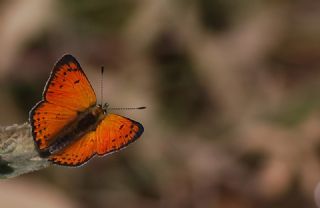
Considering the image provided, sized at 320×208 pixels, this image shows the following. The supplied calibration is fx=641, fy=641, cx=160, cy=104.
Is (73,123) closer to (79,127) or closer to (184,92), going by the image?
(79,127)

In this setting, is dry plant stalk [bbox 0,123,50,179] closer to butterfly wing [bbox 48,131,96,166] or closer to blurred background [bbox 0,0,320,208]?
butterfly wing [bbox 48,131,96,166]

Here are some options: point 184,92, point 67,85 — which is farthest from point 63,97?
point 184,92

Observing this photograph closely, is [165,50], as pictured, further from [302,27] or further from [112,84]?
[302,27]

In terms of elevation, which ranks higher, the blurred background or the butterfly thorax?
the butterfly thorax

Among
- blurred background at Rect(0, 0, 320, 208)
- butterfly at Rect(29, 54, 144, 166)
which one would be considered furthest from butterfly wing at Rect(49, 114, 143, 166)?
blurred background at Rect(0, 0, 320, 208)

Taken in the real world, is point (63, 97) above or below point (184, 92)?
above

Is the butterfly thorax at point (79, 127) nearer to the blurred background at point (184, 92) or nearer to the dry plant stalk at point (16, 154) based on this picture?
the dry plant stalk at point (16, 154)

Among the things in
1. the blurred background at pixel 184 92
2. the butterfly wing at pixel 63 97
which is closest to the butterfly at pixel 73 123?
the butterfly wing at pixel 63 97

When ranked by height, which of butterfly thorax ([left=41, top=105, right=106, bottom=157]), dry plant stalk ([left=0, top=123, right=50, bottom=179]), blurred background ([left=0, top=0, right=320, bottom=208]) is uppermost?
dry plant stalk ([left=0, top=123, right=50, bottom=179])
